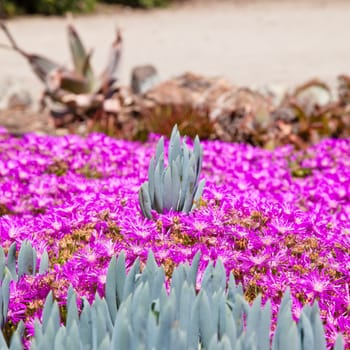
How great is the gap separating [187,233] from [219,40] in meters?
11.5

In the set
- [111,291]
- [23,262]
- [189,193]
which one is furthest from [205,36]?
[111,291]

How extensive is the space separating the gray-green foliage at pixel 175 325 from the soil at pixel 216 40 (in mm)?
6961

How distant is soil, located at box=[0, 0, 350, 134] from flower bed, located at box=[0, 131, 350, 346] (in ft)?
15.7

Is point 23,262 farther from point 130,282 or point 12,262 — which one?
point 130,282

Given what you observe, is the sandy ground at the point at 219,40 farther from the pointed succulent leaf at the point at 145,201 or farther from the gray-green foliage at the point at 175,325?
the gray-green foliage at the point at 175,325

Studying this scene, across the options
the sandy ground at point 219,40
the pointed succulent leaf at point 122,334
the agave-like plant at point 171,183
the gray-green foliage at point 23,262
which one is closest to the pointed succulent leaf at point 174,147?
the agave-like plant at point 171,183

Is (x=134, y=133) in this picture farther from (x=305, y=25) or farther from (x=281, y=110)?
(x=305, y=25)

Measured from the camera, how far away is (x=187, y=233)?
9.38 ft

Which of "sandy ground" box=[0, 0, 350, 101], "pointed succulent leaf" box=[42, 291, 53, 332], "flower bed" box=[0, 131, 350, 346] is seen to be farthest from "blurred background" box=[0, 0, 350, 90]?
"pointed succulent leaf" box=[42, 291, 53, 332]

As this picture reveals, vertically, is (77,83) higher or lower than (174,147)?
lower

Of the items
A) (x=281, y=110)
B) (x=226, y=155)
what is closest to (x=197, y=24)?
(x=281, y=110)

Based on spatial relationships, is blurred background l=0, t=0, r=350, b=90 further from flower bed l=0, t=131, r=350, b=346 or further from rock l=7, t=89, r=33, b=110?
flower bed l=0, t=131, r=350, b=346

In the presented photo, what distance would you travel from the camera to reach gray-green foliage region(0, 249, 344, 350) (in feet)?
6.21

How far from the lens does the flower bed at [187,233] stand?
8.10ft
